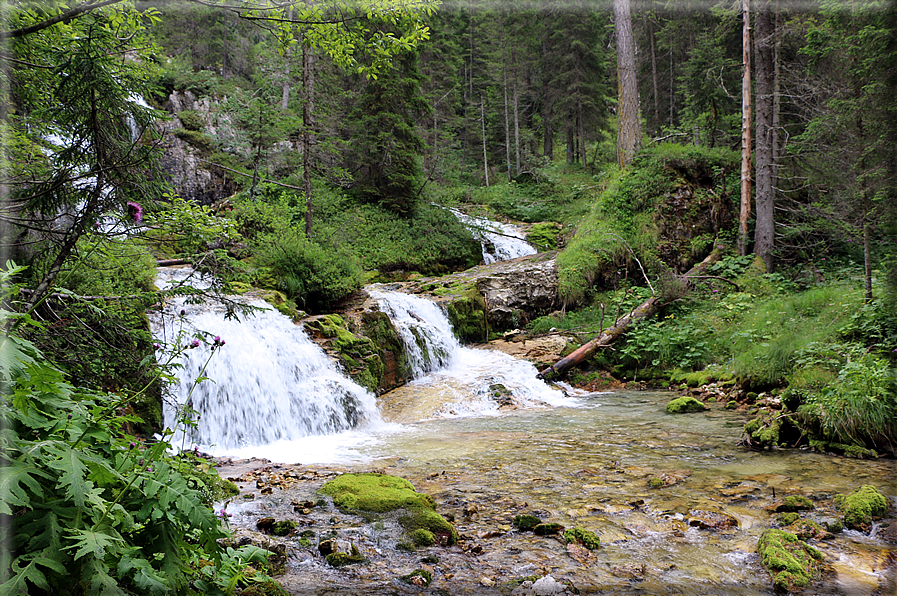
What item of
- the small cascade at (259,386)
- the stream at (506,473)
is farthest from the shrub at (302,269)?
the stream at (506,473)

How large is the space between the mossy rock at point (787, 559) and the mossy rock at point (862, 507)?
555mm

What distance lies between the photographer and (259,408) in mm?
7023

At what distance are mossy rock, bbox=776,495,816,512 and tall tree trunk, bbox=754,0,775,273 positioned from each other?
34.8ft

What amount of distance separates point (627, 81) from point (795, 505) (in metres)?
14.7

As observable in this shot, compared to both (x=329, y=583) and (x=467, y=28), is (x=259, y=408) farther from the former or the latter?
(x=467, y=28)

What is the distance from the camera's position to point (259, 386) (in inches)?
284

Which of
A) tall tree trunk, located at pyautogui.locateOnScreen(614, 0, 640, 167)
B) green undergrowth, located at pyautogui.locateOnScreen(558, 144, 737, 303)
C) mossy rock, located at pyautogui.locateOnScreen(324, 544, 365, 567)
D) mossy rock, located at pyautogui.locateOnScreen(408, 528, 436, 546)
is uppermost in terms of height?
tall tree trunk, located at pyautogui.locateOnScreen(614, 0, 640, 167)

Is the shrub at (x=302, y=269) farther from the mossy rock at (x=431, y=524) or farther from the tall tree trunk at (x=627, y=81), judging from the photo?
the tall tree trunk at (x=627, y=81)

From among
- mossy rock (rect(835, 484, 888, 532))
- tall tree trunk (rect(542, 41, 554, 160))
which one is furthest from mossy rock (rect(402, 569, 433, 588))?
tall tree trunk (rect(542, 41, 554, 160))

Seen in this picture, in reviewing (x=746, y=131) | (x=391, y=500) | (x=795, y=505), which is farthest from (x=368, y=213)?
(x=795, y=505)

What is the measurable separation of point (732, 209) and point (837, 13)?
7.41 meters

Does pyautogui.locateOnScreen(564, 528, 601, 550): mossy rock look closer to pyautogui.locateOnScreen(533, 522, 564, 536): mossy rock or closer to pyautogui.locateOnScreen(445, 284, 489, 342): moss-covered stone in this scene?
pyautogui.locateOnScreen(533, 522, 564, 536): mossy rock

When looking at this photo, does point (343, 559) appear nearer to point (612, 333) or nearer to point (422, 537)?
point (422, 537)

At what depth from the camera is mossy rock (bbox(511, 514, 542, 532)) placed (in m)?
3.28
